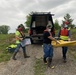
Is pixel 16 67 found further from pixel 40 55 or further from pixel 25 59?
pixel 40 55

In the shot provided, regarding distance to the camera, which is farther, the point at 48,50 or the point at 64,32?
the point at 64,32

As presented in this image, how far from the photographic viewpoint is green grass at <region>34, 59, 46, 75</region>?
30.1 ft

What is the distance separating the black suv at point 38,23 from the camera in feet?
51.2

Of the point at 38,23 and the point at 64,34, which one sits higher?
the point at 38,23

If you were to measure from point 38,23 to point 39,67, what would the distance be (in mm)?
7530

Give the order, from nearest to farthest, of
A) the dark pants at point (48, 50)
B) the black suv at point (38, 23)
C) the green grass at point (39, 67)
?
1. the green grass at point (39, 67)
2. the dark pants at point (48, 50)
3. the black suv at point (38, 23)

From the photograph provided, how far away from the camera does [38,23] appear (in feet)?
55.9

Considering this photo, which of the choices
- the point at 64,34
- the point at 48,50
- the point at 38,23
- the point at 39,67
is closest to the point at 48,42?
the point at 48,50

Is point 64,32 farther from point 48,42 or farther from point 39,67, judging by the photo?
point 39,67

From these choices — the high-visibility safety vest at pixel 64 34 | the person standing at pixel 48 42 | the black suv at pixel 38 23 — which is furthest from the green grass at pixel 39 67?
the black suv at pixel 38 23

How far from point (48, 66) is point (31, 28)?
6.52m

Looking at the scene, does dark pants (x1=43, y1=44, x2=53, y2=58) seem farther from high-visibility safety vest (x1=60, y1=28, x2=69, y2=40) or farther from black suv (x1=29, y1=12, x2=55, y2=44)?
black suv (x1=29, y1=12, x2=55, y2=44)

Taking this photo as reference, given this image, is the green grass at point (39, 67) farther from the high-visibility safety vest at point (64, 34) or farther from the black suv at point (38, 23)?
the black suv at point (38, 23)

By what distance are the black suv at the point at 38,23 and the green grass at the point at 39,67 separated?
469 cm
